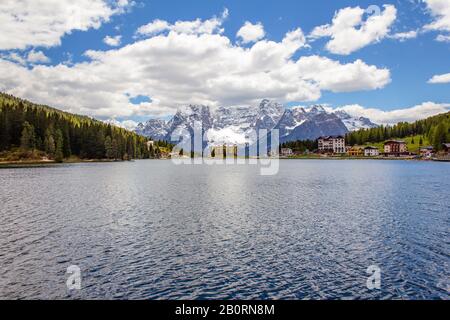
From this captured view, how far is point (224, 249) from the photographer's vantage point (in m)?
40.3

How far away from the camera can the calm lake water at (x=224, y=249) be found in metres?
Answer: 29.5

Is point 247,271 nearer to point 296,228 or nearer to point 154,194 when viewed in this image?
point 296,228

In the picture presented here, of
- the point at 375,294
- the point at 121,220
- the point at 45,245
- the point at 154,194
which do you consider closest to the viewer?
the point at 375,294

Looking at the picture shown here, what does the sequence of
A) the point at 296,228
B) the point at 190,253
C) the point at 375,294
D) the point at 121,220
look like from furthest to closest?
the point at 121,220
the point at 296,228
the point at 190,253
the point at 375,294

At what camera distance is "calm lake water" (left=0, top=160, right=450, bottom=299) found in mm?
29516

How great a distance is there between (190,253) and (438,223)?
38.1 metres

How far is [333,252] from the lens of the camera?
3928 cm

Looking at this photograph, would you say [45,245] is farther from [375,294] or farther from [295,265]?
[375,294]

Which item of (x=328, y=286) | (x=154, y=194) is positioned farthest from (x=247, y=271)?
(x=154, y=194)

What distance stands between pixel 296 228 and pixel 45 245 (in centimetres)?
3148

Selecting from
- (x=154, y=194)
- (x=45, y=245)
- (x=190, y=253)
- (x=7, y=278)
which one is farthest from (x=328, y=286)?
(x=154, y=194)
